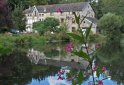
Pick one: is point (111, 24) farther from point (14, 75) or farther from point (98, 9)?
point (14, 75)

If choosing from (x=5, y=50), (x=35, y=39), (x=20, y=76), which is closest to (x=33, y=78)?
(x=20, y=76)

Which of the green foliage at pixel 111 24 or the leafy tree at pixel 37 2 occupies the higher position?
the leafy tree at pixel 37 2

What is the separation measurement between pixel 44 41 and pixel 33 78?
29705mm

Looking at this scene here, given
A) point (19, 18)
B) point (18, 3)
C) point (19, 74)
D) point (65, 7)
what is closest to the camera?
point (19, 74)

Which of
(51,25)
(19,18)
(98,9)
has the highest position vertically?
(98,9)

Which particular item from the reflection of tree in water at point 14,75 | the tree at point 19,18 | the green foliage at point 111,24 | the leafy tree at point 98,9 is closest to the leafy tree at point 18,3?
the tree at point 19,18

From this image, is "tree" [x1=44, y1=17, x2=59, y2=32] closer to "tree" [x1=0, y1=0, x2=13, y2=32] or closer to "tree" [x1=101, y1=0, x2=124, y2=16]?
"tree" [x1=101, y1=0, x2=124, y2=16]

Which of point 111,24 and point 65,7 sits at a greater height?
point 65,7

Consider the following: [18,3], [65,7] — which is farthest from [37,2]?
[65,7]

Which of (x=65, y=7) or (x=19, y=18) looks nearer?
(x=19, y=18)

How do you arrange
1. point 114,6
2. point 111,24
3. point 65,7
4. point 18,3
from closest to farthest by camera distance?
point 111,24, point 114,6, point 65,7, point 18,3

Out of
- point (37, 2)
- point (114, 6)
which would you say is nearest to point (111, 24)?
point (114, 6)

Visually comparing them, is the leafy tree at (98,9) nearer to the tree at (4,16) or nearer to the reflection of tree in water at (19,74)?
the tree at (4,16)

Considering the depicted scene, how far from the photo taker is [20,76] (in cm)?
1692
